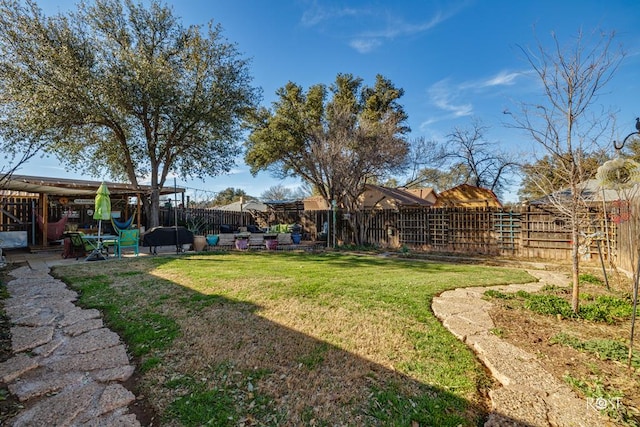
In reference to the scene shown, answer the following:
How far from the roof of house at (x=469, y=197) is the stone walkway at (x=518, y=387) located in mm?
11092

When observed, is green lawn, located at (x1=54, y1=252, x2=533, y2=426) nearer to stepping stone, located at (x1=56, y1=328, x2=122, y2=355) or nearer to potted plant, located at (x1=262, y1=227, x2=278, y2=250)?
stepping stone, located at (x1=56, y1=328, x2=122, y2=355)

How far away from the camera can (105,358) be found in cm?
273

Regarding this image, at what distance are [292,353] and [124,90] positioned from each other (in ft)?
39.9

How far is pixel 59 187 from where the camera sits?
412 inches

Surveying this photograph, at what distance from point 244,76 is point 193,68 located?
2160 millimetres

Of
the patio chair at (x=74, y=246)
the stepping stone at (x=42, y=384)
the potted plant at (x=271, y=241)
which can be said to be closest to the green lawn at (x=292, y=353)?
the stepping stone at (x=42, y=384)

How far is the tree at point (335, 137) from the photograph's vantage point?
42.0 ft

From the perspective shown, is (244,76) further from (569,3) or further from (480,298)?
(480,298)

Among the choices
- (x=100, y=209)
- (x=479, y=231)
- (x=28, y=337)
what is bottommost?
(x=28, y=337)

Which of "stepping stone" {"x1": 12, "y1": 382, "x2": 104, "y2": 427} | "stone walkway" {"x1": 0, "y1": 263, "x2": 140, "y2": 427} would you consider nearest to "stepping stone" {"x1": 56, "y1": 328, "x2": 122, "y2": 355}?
"stone walkway" {"x1": 0, "y1": 263, "x2": 140, "y2": 427}

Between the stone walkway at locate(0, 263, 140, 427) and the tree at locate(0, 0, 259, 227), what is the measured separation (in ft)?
27.9

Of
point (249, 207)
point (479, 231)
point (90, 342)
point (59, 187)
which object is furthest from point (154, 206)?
point (479, 231)

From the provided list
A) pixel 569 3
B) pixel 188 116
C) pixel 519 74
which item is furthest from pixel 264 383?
pixel 188 116

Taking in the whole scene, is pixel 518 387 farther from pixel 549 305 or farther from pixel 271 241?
pixel 271 241
